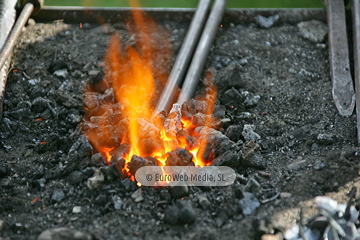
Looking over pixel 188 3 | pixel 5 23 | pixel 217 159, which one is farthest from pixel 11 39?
pixel 217 159

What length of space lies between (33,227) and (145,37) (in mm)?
2831

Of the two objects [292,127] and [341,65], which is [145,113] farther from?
[341,65]

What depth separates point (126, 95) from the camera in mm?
4797

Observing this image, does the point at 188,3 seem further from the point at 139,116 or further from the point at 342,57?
the point at 139,116

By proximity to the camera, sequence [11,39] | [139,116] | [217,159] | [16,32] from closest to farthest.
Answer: [217,159] < [139,116] < [11,39] < [16,32]

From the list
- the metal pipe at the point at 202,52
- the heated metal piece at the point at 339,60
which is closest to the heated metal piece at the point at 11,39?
the metal pipe at the point at 202,52

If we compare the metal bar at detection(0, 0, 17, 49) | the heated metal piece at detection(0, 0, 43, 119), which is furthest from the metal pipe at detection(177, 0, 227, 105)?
the metal bar at detection(0, 0, 17, 49)

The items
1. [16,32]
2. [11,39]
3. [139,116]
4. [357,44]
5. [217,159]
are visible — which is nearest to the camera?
[217,159]

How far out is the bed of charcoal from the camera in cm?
341

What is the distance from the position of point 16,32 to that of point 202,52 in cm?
206

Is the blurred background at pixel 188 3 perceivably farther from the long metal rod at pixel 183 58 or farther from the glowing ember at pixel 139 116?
the glowing ember at pixel 139 116

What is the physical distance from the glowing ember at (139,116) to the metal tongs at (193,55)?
0.17m

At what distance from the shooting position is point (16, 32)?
5.22 metres

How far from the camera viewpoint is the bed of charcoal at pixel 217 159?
341 cm
